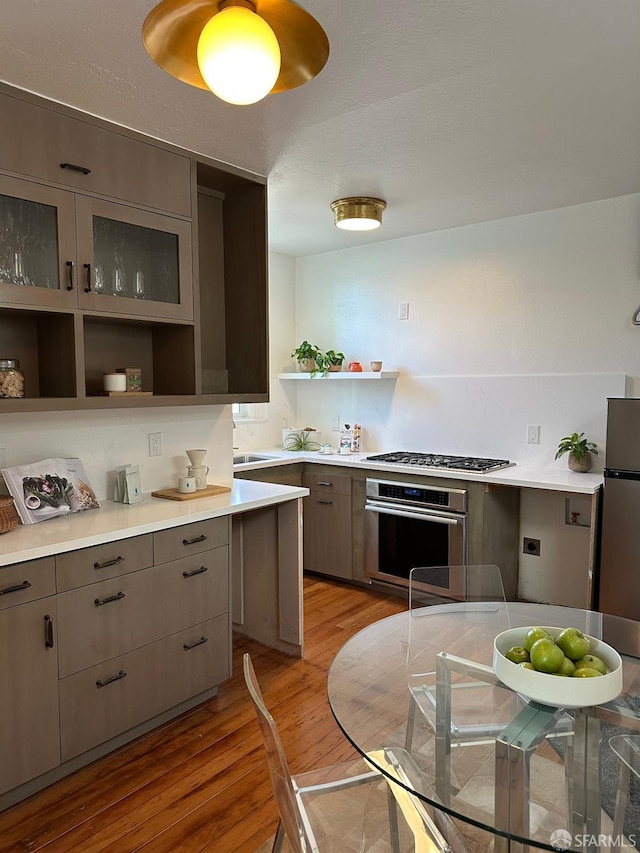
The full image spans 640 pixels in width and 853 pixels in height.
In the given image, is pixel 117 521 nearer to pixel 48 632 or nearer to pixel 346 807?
pixel 48 632

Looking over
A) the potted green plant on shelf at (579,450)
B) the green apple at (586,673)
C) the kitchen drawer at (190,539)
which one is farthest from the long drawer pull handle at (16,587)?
the potted green plant on shelf at (579,450)

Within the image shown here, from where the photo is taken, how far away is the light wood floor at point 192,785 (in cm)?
187

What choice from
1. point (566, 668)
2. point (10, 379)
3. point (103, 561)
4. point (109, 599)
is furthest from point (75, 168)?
point (566, 668)

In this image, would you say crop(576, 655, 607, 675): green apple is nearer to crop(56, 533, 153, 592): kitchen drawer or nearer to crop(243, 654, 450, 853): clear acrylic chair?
crop(243, 654, 450, 853): clear acrylic chair

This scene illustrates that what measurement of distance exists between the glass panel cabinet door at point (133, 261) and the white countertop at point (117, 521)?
2.72 feet

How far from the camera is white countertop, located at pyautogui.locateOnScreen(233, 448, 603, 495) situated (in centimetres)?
317

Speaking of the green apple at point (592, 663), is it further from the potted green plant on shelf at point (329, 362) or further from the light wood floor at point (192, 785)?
the potted green plant on shelf at point (329, 362)

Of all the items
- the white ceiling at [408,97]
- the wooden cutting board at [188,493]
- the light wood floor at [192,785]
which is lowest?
the light wood floor at [192,785]

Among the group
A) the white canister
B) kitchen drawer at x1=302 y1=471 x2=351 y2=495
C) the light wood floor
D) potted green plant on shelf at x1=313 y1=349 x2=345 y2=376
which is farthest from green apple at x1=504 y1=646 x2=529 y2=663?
potted green plant on shelf at x1=313 y1=349 x2=345 y2=376

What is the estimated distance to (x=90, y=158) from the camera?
2.30m

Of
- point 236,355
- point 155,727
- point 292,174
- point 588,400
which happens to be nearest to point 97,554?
point 155,727

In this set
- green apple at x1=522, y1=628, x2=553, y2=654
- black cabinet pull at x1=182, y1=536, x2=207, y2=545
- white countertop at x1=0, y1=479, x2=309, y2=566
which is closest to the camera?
green apple at x1=522, y1=628, x2=553, y2=654

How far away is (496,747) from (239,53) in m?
1.57

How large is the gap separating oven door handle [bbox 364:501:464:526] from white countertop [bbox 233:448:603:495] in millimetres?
231
